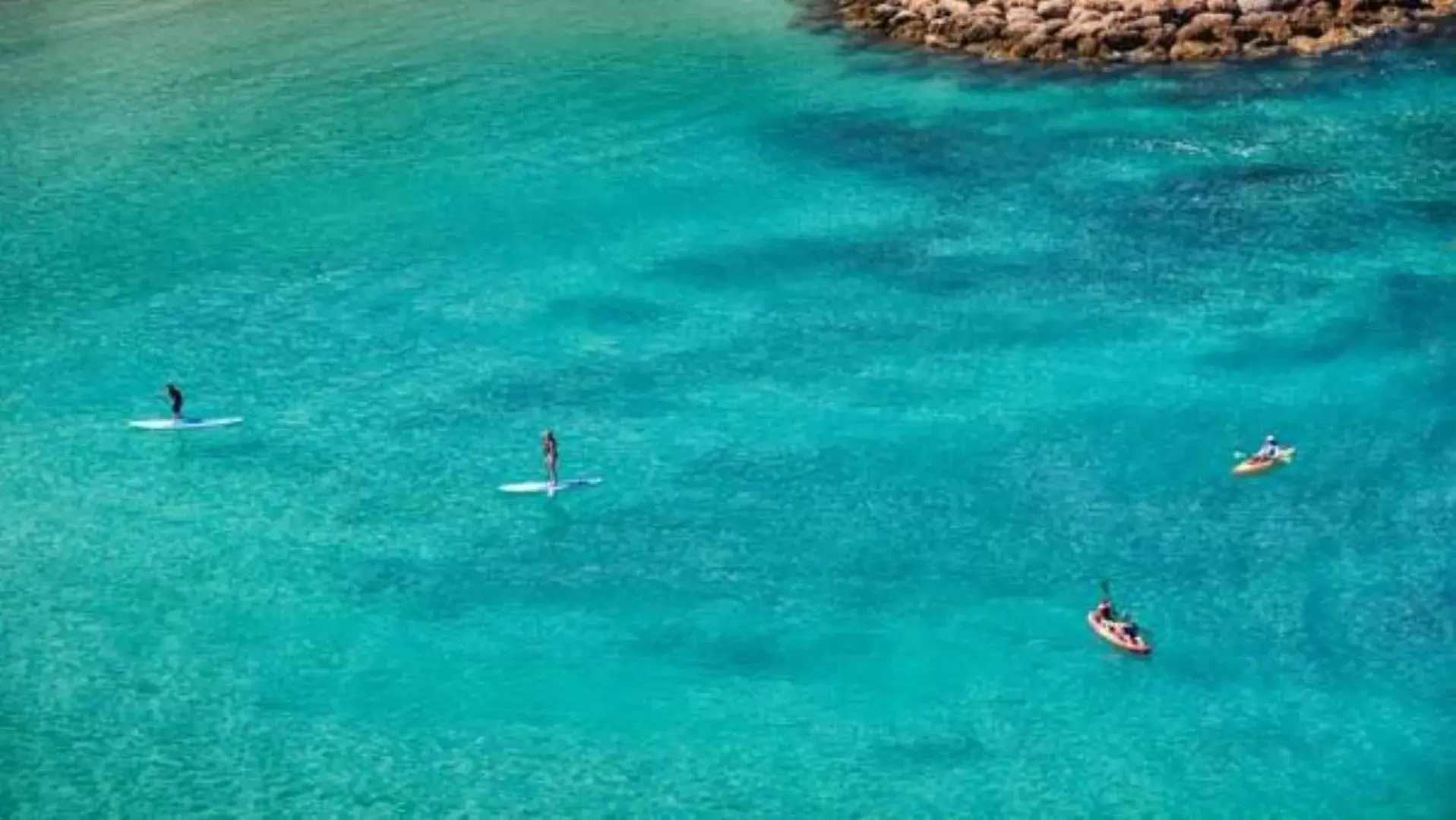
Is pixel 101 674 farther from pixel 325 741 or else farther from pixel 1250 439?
pixel 1250 439

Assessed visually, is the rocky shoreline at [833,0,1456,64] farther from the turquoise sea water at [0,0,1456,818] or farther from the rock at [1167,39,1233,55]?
the turquoise sea water at [0,0,1456,818]

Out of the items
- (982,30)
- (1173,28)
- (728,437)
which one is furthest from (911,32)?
(728,437)

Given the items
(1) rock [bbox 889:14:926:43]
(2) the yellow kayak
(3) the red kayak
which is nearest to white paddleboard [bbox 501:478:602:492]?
(3) the red kayak

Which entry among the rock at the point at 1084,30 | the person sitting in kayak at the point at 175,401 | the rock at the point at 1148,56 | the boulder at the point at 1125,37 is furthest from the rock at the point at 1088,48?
the person sitting in kayak at the point at 175,401

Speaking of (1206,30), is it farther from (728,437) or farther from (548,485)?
(548,485)

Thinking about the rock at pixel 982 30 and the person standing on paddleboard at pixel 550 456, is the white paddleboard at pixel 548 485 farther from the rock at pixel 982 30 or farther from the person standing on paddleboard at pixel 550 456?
the rock at pixel 982 30
